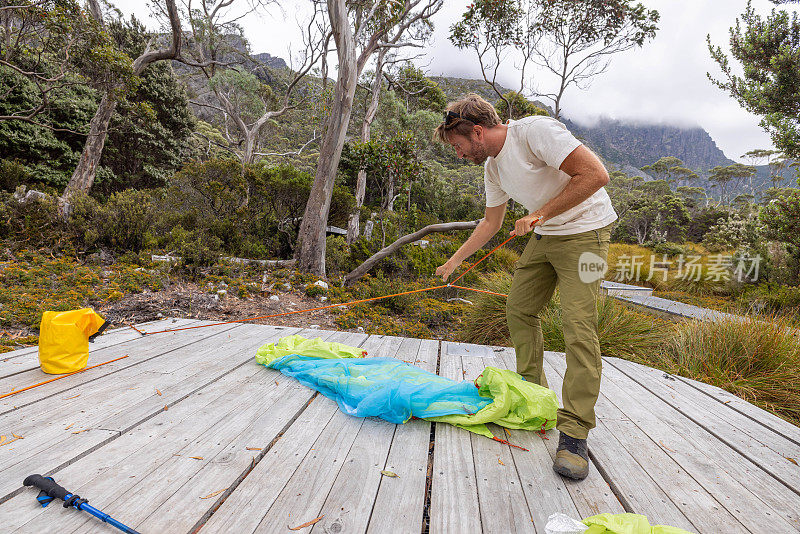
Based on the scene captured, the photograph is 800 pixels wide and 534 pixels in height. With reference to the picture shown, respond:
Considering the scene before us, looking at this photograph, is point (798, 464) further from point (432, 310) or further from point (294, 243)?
point (294, 243)

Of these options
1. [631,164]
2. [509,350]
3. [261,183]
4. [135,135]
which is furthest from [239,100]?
[631,164]

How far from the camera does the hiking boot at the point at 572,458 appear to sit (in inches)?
53.4

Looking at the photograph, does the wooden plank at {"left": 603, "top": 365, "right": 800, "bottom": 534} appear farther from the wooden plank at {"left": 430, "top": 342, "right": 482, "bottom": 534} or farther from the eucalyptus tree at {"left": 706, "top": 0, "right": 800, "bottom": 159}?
the eucalyptus tree at {"left": 706, "top": 0, "right": 800, "bottom": 159}

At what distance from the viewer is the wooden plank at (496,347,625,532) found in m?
1.20

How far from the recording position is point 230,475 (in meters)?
1.26

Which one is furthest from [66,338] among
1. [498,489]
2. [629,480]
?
[629,480]

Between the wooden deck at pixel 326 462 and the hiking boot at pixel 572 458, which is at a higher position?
the hiking boot at pixel 572 458

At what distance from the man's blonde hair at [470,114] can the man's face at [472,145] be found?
24 millimetres

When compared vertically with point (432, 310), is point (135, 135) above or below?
above

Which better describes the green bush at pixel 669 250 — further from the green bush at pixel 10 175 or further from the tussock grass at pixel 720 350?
the green bush at pixel 10 175

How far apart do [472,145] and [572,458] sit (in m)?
1.37

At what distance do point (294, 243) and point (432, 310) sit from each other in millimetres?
3192

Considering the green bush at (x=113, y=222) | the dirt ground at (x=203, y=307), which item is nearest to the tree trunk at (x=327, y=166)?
the dirt ground at (x=203, y=307)

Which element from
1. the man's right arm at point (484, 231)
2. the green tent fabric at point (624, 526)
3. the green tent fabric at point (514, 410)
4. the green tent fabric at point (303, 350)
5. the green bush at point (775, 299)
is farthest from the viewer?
the green bush at point (775, 299)
